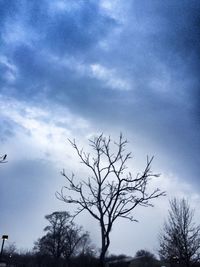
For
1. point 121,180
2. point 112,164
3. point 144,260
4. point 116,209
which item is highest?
point 112,164

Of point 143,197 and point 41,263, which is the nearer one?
point 143,197

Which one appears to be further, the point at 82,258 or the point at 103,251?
the point at 82,258

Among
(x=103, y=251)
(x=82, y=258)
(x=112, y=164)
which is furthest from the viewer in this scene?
(x=82, y=258)

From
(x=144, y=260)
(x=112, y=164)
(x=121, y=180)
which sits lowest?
(x=144, y=260)

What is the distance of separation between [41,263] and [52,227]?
907 cm

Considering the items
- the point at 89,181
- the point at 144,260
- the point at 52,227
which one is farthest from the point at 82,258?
the point at 89,181

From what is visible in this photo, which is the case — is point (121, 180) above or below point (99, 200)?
above

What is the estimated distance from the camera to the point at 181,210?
21.7 m

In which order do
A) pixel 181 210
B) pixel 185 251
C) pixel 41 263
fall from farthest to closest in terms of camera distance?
1. pixel 41 263
2. pixel 181 210
3. pixel 185 251

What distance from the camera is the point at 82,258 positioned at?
175ft

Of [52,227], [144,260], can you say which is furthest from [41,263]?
[144,260]

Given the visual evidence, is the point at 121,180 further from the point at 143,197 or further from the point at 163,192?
the point at 163,192

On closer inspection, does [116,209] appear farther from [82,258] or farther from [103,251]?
[82,258]

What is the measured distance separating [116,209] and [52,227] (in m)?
62.3
